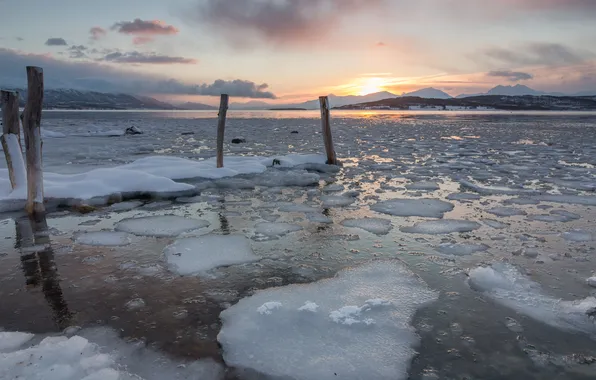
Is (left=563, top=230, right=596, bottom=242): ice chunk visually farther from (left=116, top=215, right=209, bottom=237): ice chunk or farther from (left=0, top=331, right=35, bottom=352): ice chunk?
(left=0, top=331, right=35, bottom=352): ice chunk

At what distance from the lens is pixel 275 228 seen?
7.00 metres

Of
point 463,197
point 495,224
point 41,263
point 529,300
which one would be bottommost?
point 529,300

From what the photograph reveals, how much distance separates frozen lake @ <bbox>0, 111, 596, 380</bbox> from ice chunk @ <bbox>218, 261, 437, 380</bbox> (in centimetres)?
2

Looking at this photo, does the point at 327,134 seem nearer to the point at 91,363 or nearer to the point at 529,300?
the point at 529,300

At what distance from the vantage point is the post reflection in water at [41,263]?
4133 mm

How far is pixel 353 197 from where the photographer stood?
9.53 m

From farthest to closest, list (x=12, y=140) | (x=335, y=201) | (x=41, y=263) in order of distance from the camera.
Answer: (x=335, y=201)
(x=12, y=140)
(x=41, y=263)

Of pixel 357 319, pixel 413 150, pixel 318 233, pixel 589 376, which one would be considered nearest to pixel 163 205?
pixel 318 233

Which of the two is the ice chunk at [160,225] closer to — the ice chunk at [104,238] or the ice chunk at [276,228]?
the ice chunk at [104,238]

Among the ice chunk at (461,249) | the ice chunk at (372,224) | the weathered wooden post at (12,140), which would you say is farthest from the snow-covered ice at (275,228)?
the weathered wooden post at (12,140)

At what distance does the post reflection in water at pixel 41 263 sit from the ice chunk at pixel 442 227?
5.35 meters

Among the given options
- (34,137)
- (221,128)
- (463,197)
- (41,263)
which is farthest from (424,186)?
(34,137)

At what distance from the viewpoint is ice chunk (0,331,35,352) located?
3412 mm

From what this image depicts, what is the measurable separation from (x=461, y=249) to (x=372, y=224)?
1.75 metres
